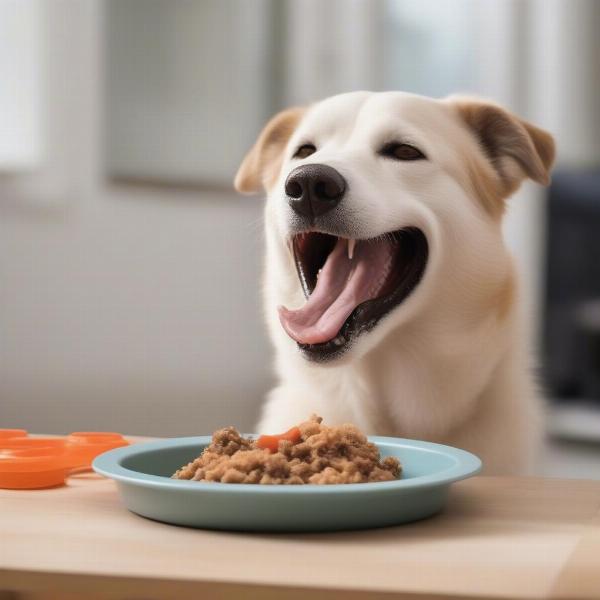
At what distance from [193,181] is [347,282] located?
6.23ft

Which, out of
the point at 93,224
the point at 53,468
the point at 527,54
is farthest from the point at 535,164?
the point at 527,54

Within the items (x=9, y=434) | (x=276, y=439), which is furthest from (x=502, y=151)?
(x=9, y=434)

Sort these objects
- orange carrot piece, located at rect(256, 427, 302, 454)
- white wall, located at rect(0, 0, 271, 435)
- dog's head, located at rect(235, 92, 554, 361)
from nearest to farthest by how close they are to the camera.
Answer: orange carrot piece, located at rect(256, 427, 302, 454), dog's head, located at rect(235, 92, 554, 361), white wall, located at rect(0, 0, 271, 435)

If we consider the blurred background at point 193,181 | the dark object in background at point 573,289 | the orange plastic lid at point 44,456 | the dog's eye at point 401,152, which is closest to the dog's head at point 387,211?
the dog's eye at point 401,152

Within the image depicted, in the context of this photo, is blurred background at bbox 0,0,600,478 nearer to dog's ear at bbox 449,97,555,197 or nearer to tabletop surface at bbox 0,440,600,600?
dog's ear at bbox 449,97,555,197

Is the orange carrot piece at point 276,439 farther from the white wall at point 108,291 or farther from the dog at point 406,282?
the white wall at point 108,291

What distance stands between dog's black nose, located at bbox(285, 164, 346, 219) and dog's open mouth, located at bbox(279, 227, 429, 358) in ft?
0.39

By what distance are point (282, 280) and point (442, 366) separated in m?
0.28

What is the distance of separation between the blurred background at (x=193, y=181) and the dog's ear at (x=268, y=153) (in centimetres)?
133

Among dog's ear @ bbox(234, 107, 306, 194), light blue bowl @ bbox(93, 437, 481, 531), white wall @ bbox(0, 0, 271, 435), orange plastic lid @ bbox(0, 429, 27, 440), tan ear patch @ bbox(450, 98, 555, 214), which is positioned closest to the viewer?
light blue bowl @ bbox(93, 437, 481, 531)

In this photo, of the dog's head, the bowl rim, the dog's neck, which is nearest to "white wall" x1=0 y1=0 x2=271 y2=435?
the dog's head

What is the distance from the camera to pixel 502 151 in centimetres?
139

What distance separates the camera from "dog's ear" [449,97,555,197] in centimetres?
135

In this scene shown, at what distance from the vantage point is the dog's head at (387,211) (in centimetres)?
119
